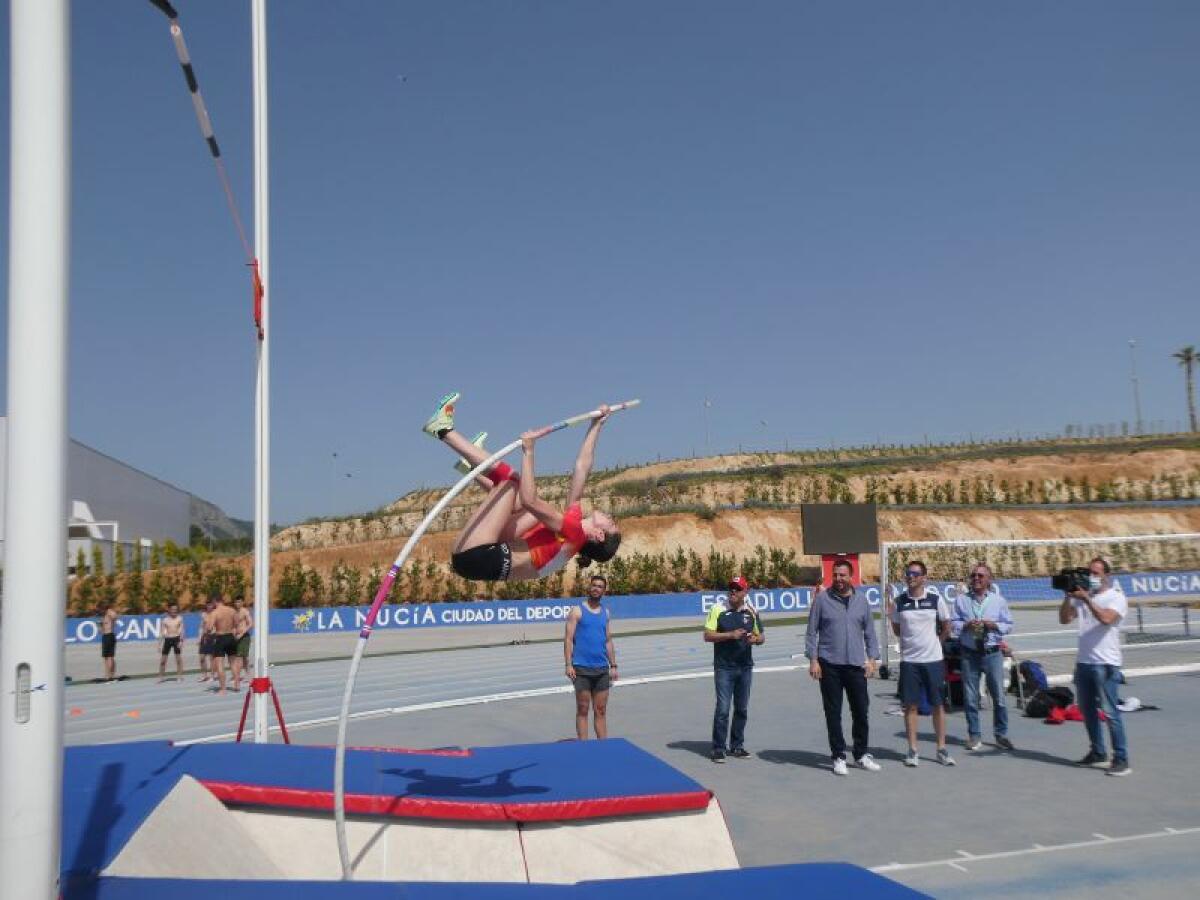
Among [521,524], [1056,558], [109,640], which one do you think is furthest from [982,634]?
[1056,558]

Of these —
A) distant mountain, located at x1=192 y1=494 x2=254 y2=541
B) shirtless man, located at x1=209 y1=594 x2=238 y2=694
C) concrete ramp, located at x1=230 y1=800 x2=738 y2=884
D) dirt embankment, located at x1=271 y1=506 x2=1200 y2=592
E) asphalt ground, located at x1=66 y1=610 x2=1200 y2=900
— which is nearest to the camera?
concrete ramp, located at x1=230 y1=800 x2=738 y2=884

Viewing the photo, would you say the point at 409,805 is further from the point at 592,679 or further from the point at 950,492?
the point at 950,492

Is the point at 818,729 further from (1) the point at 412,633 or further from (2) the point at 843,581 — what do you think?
(1) the point at 412,633

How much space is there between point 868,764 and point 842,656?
42.7 inches

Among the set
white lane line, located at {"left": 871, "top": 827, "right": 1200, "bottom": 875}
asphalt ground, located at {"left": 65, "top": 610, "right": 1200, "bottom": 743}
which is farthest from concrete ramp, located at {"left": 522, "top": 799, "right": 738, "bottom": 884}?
asphalt ground, located at {"left": 65, "top": 610, "right": 1200, "bottom": 743}

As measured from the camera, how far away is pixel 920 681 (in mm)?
9516

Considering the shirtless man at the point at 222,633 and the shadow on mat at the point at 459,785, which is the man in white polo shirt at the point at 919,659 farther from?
the shirtless man at the point at 222,633

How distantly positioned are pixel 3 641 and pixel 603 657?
6.78 metres

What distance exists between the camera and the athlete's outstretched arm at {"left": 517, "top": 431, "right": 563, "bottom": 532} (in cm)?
536

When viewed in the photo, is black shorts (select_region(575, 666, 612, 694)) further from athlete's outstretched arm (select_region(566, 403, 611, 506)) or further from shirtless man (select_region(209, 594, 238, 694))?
shirtless man (select_region(209, 594, 238, 694))

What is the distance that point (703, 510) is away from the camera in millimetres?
53500

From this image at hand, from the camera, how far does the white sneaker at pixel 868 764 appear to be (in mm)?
9164

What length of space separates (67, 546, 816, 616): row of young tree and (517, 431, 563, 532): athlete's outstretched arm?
101ft

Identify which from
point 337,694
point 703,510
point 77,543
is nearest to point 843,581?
point 337,694
